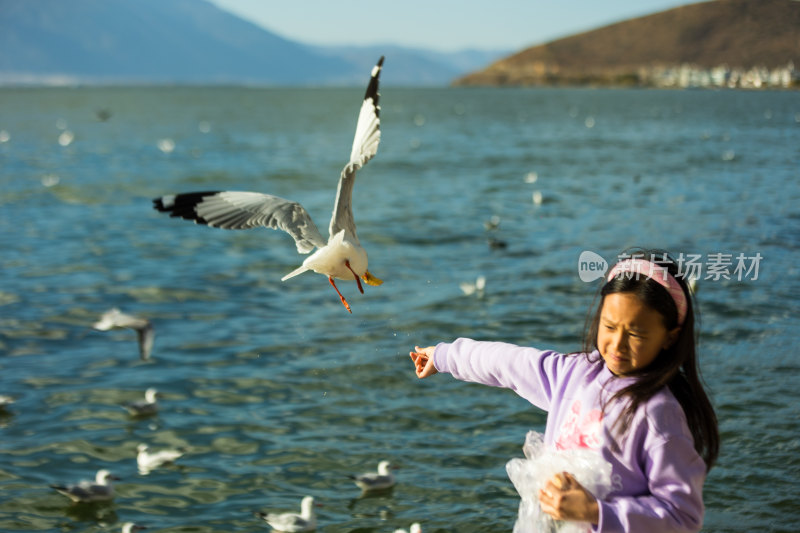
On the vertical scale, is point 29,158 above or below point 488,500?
A: above

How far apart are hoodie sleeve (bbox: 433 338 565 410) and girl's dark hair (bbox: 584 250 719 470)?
0.33 meters

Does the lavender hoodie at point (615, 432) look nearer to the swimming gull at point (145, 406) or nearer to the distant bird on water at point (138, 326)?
the swimming gull at point (145, 406)

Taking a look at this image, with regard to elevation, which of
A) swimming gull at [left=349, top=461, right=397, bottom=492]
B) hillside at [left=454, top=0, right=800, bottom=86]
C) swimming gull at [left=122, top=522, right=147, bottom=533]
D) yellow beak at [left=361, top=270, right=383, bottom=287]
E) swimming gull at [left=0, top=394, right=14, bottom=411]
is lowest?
swimming gull at [left=122, top=522, right=147, bottom=533]

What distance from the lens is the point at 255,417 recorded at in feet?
27.8

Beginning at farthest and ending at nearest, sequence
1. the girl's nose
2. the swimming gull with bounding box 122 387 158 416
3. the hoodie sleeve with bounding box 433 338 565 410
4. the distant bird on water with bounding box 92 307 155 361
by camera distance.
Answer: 1. the distant bird on water with bounding box 92 307 155 361
2. the swimming gull with bounding box 122 387 158 416
3. the hoodie sleeve with bounding box 433 338 565 410
4. the girl's nose

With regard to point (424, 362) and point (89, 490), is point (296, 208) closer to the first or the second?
point (424, 362)

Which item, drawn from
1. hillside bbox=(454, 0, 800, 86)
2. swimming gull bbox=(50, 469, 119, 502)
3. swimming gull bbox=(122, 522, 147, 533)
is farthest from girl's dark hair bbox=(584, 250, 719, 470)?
hillside bbox=(454, 0, 800, 86)

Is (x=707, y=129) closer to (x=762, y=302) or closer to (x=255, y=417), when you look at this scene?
(x=762, y=302)

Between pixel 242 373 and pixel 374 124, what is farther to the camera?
pixel 242 373

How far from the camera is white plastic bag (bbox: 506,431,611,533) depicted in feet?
8.46

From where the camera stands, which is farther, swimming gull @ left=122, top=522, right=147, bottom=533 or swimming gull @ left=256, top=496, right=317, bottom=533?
swimming gull @ left=122, top=522, right=147, bottom=533

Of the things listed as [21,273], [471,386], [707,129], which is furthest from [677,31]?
[707,129]

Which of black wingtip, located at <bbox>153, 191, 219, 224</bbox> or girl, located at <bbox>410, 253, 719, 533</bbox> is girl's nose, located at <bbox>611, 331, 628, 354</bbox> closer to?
girl, located at <bbox>410, 253, 719, 533</bbox>

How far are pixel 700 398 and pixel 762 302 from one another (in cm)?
903
